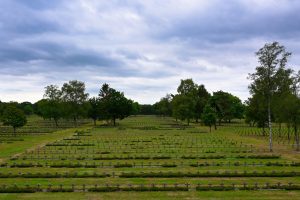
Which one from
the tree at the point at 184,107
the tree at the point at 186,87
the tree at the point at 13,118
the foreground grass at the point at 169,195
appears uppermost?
the tree at the point at 186,87

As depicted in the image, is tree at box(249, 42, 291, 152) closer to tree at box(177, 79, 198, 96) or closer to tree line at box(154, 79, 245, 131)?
tree line at box(154, 79, 245, 131)

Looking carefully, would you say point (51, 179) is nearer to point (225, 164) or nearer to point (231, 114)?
point (225, 164)

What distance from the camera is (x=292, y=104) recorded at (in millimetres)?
53312

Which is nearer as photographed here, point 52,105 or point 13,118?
point 13,118

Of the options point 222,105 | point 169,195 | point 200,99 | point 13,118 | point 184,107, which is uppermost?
point 200,99

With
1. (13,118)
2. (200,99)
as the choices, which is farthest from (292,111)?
(200,99)

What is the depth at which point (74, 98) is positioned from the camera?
428 feet

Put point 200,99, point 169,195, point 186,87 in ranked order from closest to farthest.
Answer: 1. point 169,195
2. point 200,99
3. point 186,87

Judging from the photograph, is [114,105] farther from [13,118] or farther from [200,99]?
[13,118]

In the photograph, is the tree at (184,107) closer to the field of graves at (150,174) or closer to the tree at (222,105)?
the tree at (222,105)

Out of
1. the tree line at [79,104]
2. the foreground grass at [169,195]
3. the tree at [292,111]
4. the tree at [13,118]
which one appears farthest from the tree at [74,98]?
the foreground grass at [169,195]

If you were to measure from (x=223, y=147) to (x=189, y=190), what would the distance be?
3058cm

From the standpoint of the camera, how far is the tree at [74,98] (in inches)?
4980

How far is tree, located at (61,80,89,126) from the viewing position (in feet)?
415
